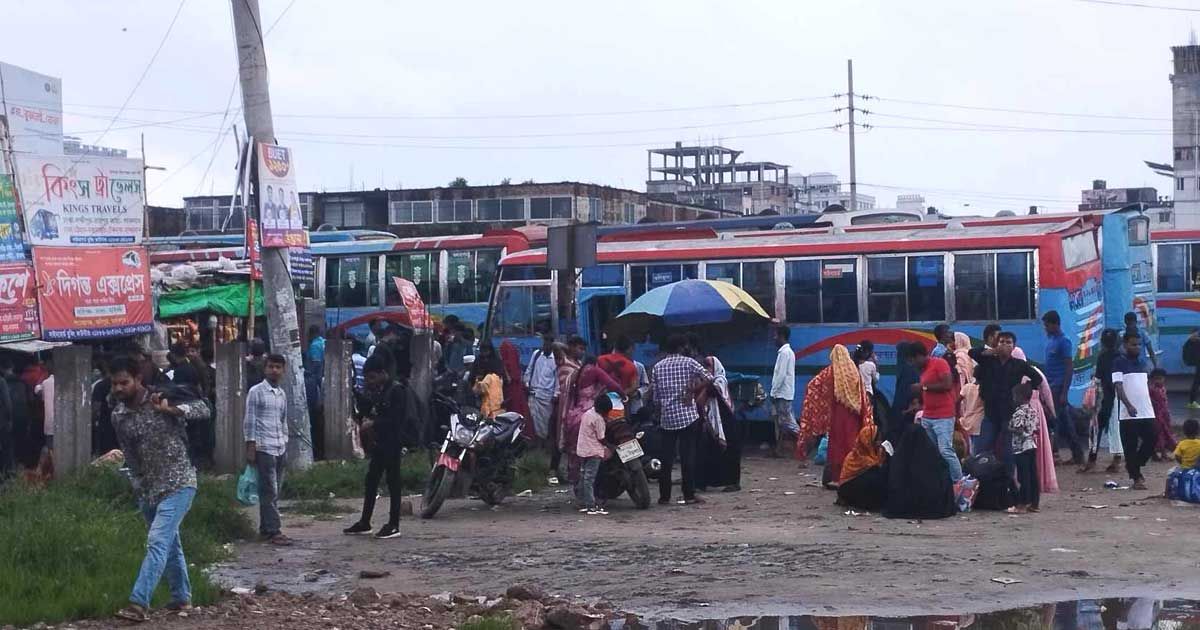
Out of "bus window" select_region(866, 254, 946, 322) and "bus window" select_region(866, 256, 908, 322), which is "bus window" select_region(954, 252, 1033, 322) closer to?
"bus window" select_region(866, 254, 946, 322)

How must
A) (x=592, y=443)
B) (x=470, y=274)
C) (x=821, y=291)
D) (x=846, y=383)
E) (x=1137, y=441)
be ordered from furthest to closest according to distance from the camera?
(x=470, y=274) < (x=821, y=291) < (x=846, y=383) < (x=1137, y=441) < (x=592, y=443)

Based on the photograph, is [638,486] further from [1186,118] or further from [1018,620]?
[1186,118]

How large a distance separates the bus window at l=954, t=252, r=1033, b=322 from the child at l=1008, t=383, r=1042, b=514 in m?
6.53

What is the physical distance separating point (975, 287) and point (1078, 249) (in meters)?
1.69

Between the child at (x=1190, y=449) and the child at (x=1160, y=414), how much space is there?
3058 mm

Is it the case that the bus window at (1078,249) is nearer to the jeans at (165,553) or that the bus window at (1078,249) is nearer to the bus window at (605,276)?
the bus window at (605,276)

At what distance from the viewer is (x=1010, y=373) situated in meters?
13.4

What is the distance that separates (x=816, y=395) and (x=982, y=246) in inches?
225

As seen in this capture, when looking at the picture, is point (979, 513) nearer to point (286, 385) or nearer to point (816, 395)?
point (816, 395)

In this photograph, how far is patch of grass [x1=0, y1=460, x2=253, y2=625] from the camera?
8.98 m

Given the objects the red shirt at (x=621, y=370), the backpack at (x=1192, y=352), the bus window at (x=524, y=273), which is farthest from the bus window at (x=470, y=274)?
the red shirt at (x=621, y=370)

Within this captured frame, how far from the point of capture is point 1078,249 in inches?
802

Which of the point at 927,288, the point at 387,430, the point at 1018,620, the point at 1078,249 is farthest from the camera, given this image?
the point at 1078,249

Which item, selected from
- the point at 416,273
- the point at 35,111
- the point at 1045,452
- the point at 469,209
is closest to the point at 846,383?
the point at 1045,452
